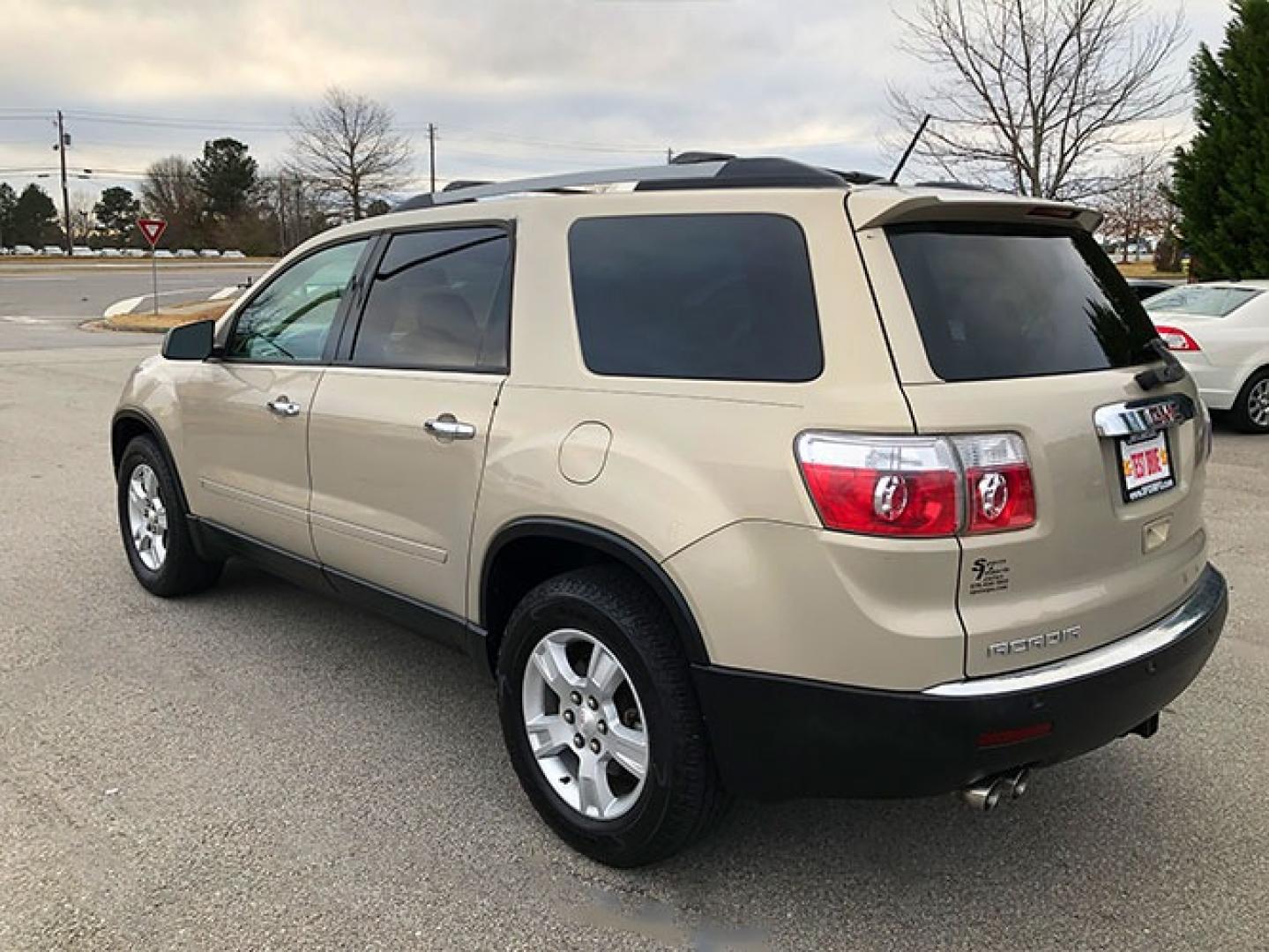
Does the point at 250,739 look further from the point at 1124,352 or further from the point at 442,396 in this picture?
the point at 1124,352

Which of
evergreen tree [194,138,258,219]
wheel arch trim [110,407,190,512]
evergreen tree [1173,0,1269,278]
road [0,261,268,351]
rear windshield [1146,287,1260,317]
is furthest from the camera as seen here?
evergreen tree [194,138,258,219]

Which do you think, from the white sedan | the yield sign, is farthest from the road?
the white sedan

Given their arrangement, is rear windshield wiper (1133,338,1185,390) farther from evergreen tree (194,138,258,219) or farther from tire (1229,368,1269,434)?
evergreen tree (194,138,258,219)

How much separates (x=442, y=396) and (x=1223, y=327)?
29.0 ft

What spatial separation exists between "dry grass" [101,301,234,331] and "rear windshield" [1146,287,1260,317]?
17.8 meters

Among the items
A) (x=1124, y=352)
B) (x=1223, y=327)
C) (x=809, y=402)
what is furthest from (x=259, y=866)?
(x=1223, y=327)

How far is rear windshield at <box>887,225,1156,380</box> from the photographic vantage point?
8.06ft

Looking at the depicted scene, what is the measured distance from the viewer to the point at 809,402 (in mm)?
2385

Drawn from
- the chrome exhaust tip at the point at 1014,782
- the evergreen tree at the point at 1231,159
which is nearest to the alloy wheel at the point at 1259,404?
the evergreen tree at the point at 1231,159

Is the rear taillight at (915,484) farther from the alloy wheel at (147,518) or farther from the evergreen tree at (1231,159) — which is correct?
the evergreen tree at (1231,159)

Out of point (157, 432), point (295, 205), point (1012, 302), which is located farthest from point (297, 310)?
point (295, 205)

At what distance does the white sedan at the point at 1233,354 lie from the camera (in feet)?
31.3

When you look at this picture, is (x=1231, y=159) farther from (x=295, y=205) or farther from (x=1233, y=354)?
(x=295, y=205)

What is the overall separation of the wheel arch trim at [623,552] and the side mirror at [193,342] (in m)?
2.14
